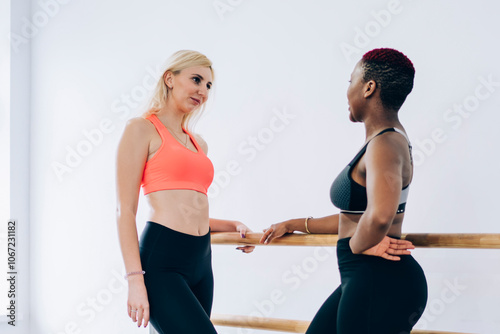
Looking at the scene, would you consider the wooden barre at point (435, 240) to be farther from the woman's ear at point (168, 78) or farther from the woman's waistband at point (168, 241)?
the woman's ear at point (168, 78)

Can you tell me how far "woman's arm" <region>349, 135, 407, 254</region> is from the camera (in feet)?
4.18

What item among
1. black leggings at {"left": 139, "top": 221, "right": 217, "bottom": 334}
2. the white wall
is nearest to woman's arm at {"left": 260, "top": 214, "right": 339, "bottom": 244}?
black leggings at {"left": 139, "top": 221, "right": 217, "bottom": 334}

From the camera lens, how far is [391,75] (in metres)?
1.40

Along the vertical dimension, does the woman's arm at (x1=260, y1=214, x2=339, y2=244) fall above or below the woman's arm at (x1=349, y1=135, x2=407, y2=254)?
below

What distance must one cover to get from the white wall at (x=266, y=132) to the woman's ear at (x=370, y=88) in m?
1.20

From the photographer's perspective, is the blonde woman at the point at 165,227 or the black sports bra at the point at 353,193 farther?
the blonde woman at the point at 165,227

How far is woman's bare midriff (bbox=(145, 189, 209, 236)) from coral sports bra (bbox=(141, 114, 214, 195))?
2 centimetres

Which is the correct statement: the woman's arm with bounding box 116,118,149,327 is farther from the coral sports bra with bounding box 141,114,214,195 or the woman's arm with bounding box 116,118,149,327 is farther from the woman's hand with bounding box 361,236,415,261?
the woman's hand with bounding box 361,236,415,261

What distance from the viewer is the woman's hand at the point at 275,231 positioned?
1839mm

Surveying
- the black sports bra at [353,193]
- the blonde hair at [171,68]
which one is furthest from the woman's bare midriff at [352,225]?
the blonde hair at [171,68]

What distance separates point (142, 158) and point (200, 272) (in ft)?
1.28

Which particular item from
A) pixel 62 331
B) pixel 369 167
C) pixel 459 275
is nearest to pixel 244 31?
pixel 459 275

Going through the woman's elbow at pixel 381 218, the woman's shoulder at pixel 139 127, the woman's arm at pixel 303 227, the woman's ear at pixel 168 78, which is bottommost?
the woman's arm at pixel 303 227

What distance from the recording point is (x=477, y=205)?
239 centimetres
